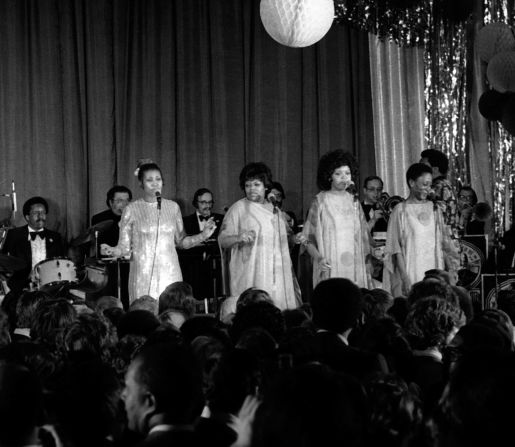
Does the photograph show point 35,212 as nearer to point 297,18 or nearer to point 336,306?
point 297,18

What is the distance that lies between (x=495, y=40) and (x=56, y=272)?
444 cm

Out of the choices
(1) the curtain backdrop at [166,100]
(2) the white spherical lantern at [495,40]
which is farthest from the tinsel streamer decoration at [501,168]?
(1) the curtain backdrop at [166,100]

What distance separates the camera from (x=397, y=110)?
1220 cm

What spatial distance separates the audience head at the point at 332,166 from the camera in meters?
7.46

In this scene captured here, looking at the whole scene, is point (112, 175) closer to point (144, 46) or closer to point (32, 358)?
point (144, 46)

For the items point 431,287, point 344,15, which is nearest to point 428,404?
point 431,287

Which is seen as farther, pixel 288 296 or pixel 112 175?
pixel 112 175

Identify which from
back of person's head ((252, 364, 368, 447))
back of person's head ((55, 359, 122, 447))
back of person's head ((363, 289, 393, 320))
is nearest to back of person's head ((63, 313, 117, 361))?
back of person's head ((55, 359, 122, 447))

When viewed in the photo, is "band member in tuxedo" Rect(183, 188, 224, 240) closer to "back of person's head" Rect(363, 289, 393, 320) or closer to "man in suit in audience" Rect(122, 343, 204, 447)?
"back of person's head" Rect(363, 289, 393, 320)

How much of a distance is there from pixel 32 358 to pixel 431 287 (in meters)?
2.32

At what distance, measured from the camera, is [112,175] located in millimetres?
11383

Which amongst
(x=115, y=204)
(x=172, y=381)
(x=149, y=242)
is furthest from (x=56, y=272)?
(x=172, y=381)

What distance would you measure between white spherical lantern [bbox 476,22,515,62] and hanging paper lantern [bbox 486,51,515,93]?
624 millimetres

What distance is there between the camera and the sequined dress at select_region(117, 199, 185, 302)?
26.0ft
